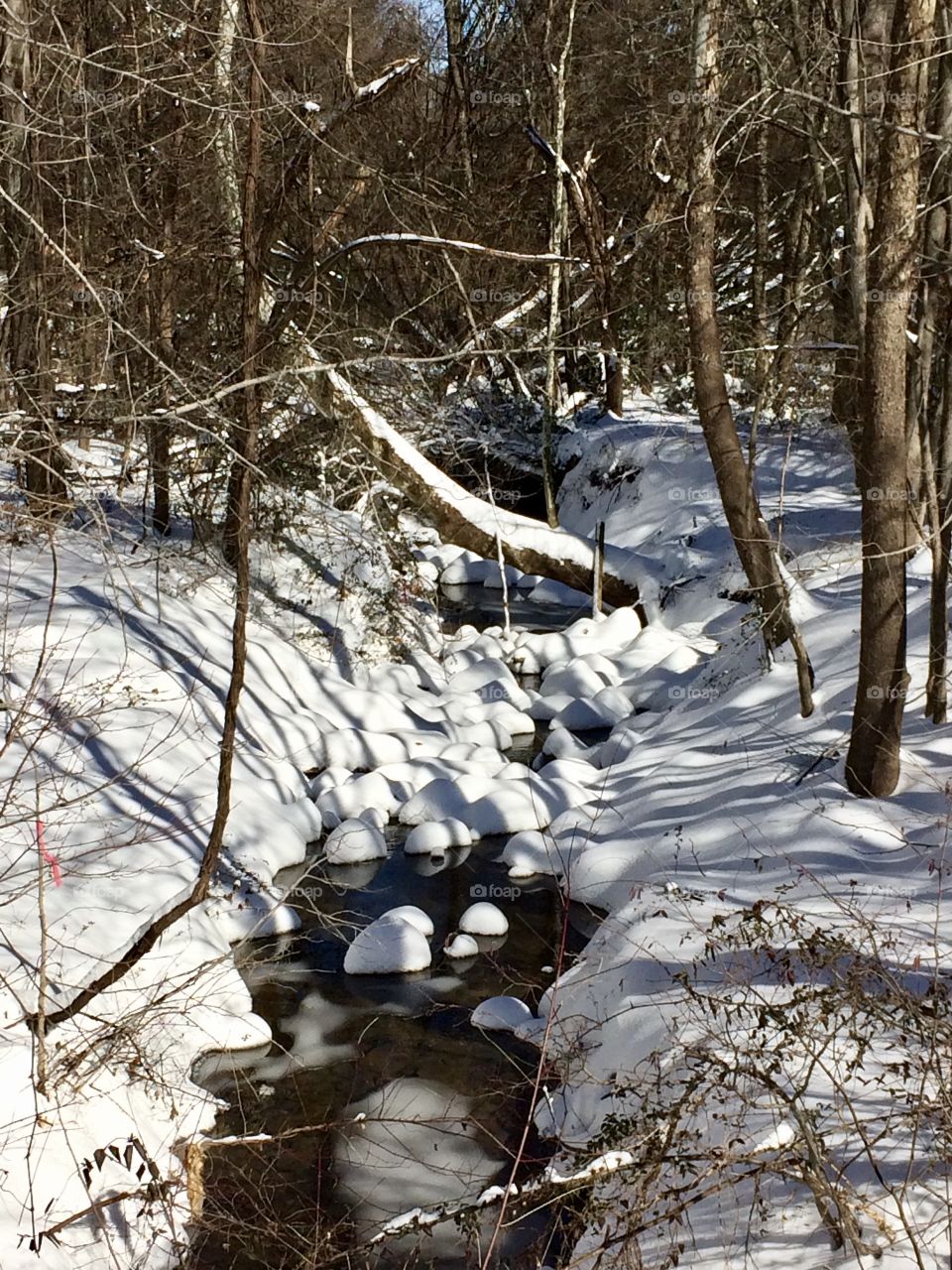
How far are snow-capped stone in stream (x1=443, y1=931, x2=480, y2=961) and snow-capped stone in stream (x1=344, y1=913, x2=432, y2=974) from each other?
0.15m

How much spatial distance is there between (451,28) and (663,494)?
9.31 m

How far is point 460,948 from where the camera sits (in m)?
8.20

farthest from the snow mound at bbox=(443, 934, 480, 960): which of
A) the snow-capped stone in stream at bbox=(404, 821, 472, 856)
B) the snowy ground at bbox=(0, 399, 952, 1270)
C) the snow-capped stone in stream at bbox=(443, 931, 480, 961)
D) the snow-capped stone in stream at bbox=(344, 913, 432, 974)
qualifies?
the snow-capped stone in stream at bbox=(404, 821, 472, 856)

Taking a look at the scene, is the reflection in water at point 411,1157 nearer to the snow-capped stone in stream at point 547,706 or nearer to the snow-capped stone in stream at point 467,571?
the snow-capped stone in stream at point 547,706

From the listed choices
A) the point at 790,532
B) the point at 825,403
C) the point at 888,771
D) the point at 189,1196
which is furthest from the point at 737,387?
the point at 189,1196

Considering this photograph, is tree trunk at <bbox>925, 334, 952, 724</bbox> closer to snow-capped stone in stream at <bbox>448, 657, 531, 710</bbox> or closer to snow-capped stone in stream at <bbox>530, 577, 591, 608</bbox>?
snow-capped stone in stream at <bbox>448, 657, 531, 710</bbox>

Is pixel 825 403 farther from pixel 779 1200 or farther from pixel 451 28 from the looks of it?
pixel 779 1200

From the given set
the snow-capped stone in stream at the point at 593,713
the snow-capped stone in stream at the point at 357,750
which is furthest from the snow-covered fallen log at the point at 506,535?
the snow-capped stone in stream at the point at 357,750

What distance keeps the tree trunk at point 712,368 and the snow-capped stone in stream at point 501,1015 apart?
3.77m

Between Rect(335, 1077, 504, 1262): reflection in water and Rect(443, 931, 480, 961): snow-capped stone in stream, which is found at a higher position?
Rect(335, 1077, 504, 1262): reflection in water

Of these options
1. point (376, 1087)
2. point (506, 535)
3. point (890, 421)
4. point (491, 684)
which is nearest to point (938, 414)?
point (890, 421)

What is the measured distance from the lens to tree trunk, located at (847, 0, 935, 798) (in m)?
6.96

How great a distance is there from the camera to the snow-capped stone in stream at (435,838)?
9789mm

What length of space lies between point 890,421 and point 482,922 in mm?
4290
